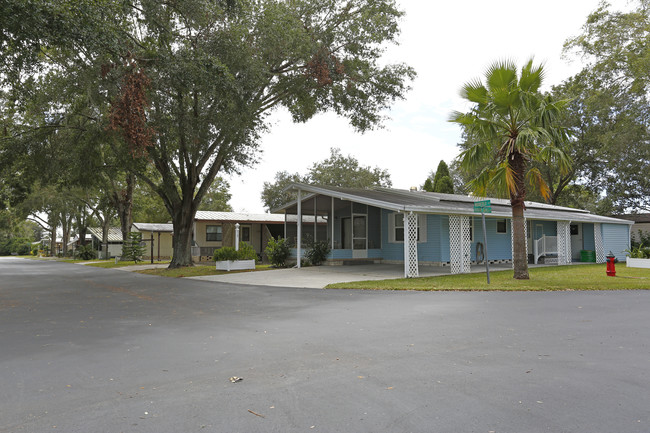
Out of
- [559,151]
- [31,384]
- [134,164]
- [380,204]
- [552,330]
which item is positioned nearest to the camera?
[31,384]

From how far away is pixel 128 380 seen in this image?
14.4 feet

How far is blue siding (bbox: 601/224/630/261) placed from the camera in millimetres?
23391

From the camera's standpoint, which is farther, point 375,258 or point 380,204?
point 375,258

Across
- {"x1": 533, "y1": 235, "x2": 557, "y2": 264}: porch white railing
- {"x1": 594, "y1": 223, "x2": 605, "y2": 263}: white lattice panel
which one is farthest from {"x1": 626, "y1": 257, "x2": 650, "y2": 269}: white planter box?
{"x1": 594, "y1": 223, "x2": 605, "y2": 263}: white lattice panel

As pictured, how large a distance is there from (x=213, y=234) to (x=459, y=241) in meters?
19.2

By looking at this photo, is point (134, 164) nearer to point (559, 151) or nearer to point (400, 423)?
point (559, 151)

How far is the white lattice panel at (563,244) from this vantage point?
807 inches

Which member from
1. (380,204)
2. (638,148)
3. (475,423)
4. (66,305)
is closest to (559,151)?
(380,204)

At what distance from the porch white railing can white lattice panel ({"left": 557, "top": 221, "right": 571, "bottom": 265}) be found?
0.43 meters

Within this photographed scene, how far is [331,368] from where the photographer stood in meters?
4.74

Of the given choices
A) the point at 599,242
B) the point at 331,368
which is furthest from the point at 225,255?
the point at 599,242

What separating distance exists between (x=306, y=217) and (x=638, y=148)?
20895 millimetres

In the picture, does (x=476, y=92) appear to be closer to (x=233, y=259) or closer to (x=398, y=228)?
(x=398, y=228)

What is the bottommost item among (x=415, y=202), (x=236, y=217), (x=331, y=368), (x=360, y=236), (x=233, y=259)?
(x=331, y=368)
